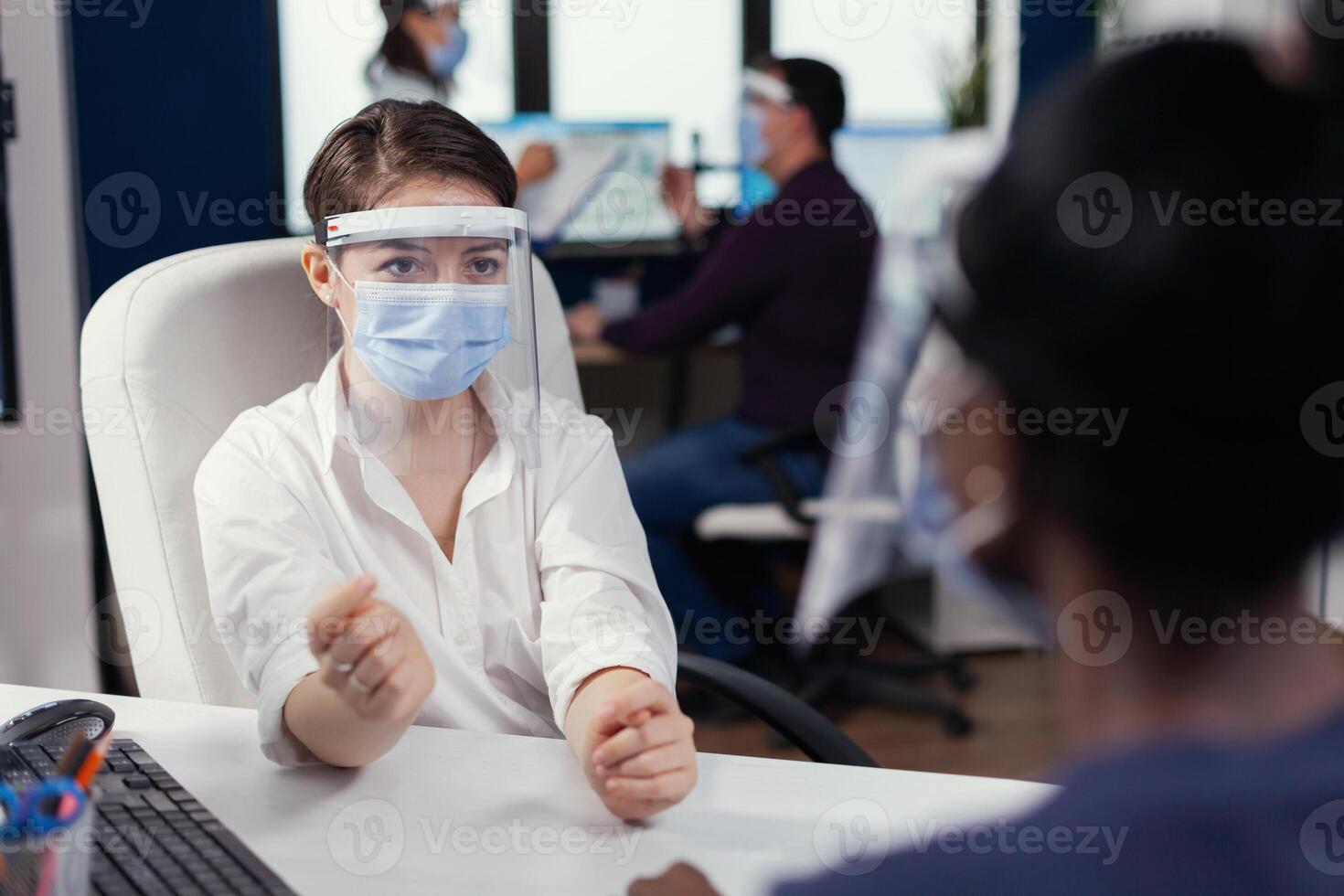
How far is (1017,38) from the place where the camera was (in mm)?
3803

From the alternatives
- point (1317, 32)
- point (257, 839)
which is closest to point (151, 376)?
point (257, 839)

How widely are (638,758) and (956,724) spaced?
2078 millimetres

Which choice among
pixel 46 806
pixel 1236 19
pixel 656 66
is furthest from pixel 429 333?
pixel 656 66

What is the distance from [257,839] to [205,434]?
0.49 metres

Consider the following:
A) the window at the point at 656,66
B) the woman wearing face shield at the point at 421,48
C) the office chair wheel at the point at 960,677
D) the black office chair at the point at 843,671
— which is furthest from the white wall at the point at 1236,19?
the window at the point at 656,66

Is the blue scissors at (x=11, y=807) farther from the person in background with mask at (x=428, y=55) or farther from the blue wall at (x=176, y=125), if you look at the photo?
the person in background with mask at (x=428, y=55)

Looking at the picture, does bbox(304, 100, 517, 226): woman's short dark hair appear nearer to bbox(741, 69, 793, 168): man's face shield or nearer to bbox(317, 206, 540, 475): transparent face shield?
bbox(317, 206, 540, 475): transparent face shield

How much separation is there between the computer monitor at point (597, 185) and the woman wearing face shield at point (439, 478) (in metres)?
2.23

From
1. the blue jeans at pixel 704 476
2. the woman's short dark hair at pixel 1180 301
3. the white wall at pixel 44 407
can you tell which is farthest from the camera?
the blue jeans at pixel 704 476

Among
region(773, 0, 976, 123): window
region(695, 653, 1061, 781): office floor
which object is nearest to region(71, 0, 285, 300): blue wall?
region(773, 0, 976, 123): window

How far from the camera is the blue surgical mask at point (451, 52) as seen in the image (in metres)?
3.48

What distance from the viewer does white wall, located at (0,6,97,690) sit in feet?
7.02

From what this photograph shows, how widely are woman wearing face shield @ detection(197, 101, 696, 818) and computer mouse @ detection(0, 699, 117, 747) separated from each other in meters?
0.12

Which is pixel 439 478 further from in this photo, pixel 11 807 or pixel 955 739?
pixel 955 739
